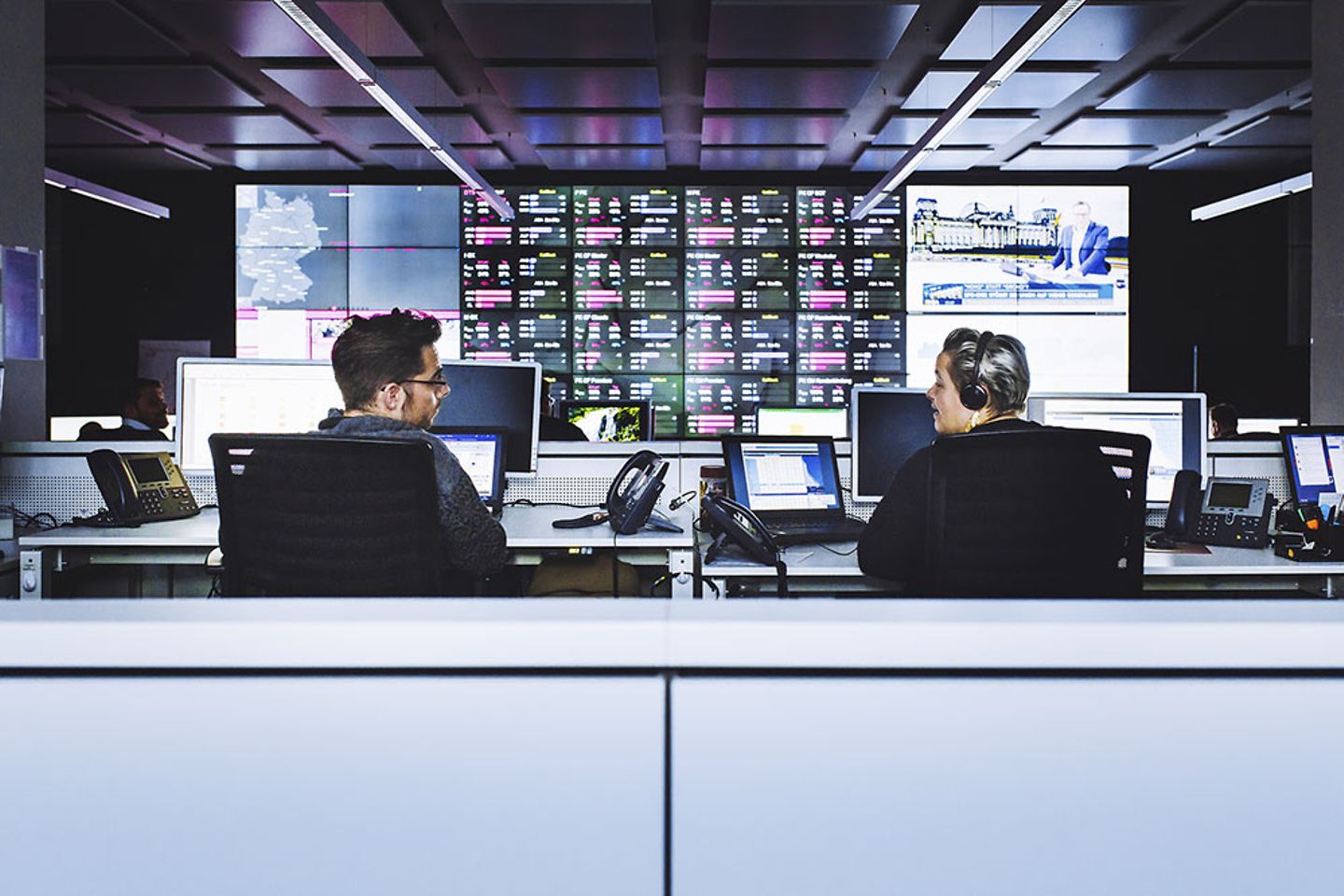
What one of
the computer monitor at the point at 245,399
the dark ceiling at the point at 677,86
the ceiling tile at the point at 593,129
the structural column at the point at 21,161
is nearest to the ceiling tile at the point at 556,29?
the dark ceiling at the point at 677,86

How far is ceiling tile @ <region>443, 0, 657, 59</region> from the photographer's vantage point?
181 inches

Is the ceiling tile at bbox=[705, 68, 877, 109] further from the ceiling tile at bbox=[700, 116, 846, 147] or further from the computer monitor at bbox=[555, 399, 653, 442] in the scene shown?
the computer monitor at bbox=[555, 399, 653, 442]

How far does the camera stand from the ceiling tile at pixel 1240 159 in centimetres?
679

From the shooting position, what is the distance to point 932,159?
6.84 metres

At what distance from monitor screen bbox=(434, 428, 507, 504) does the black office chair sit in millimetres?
1533

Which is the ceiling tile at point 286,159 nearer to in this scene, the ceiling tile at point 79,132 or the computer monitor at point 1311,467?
the ceiling tile at point 79,132

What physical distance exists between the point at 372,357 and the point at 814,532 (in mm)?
1294

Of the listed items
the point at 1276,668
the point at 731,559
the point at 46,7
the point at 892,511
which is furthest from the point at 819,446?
the point at 46,7

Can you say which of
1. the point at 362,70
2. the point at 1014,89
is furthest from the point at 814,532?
the point at 1014,89

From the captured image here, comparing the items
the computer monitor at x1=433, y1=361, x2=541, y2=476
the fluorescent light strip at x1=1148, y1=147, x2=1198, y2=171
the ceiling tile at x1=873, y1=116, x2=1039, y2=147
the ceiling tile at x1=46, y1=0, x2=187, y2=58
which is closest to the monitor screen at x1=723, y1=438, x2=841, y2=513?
the computer monitor at x1=433, y1=361, x2=541, y2=476

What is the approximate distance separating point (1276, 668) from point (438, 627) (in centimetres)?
51

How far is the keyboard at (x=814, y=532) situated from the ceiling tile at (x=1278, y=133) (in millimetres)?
4900

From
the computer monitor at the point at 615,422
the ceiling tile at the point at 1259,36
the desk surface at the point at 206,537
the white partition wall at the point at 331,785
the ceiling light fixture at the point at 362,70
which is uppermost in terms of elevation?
the ceiling tile at the point at 1259,36

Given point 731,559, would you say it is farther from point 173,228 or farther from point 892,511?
point 173,228
